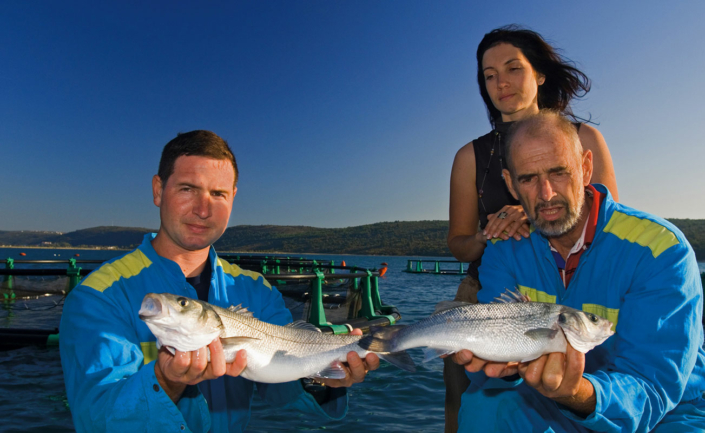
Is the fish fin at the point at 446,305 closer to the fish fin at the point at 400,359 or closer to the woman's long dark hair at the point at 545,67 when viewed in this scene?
the fish fin at the point at 400,359

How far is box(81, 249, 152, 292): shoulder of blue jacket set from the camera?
273 cm

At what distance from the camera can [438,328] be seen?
288 centimetres

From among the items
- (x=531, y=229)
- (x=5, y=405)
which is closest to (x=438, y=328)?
(x=531, y=229)

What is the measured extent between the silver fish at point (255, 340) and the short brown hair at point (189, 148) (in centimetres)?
123

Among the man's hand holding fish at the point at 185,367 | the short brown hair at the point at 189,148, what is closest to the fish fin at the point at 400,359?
the man's hand holding fish at the point at 185,367

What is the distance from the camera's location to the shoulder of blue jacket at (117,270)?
8.96ft

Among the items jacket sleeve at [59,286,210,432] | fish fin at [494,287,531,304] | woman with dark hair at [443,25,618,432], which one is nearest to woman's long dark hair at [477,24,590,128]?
woman with dark hair at [443,25,618,432]

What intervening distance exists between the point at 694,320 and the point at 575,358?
81cm

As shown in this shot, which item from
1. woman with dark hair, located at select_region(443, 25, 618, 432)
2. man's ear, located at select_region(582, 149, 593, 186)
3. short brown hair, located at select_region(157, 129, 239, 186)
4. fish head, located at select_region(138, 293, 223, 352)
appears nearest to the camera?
fish head, located at select_region(138, 293, 223, 352)

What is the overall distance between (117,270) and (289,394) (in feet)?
5.34

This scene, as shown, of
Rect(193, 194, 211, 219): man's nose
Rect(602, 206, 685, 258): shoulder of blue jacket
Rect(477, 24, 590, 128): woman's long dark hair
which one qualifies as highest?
Rect(477, 24, 590, 128): woman's long dark hair

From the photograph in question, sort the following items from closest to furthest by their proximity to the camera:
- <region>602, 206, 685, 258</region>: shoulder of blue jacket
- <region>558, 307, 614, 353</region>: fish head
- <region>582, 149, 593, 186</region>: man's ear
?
<region>558, 307, 614, 353</region>: fish head → <region>602, 206, 685, 258</region>: shoulder of blue jacket → <region>582, 149, 593, 186</region>: man's ear

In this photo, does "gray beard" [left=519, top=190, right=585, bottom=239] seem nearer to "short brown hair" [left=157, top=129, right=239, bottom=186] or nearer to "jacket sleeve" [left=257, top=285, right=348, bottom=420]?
"jacket sleeve" [left=257, top=285, right=348, bottom=420]

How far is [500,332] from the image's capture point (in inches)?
107
